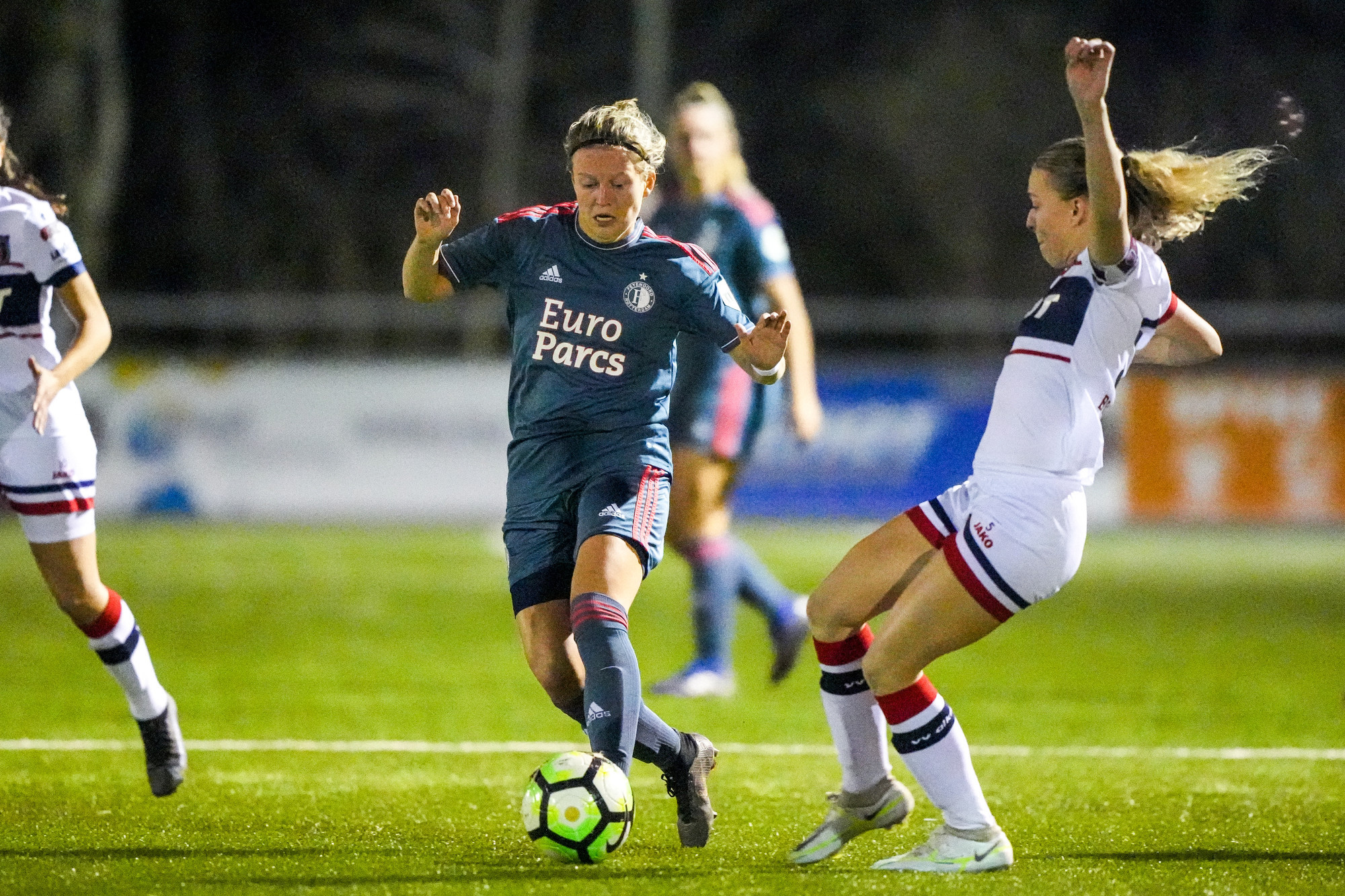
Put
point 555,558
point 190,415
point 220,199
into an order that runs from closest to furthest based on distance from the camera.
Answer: point 555,558 → point 190,415 → point 220,199

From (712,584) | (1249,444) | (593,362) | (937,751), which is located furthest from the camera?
(1249,444)

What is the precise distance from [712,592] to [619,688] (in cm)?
320

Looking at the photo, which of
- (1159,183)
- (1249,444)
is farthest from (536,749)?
(1249,444)

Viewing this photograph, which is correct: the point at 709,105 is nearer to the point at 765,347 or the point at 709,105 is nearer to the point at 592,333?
the point at 592,333

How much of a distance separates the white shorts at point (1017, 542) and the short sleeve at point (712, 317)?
0.87m

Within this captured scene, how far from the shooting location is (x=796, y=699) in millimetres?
7945

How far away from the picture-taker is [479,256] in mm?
4918

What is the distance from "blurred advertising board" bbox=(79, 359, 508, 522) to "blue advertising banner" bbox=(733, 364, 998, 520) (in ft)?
9.45

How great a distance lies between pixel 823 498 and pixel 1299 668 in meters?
9.61

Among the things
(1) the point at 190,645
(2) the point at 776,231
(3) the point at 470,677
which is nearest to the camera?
(2) the point at 776,231

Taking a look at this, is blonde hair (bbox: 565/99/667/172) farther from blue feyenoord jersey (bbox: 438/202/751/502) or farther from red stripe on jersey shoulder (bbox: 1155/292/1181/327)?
red stripe on jersey shoulder (bbox: 1155/292/1181/327)

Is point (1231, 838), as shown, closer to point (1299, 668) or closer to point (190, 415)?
point (1299, 668)

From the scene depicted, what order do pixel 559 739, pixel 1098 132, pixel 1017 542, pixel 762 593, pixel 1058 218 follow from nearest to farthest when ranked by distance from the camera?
pixel 1098 132 → pixel 1017 542 → pixel 1058 218 → pixel 559 739 → pixel 762 593

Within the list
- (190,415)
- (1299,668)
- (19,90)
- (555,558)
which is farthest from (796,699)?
(19,90)
